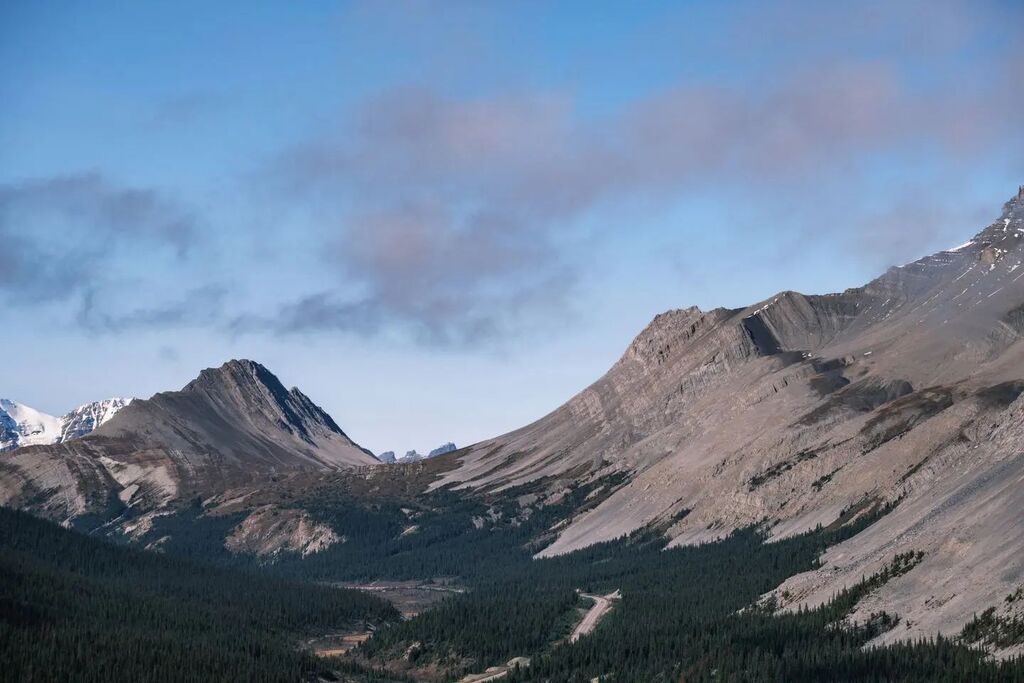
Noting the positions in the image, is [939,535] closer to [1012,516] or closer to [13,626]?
[1012,516]

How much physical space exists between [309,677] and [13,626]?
38.6m

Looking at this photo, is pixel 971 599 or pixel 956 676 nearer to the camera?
pixel 956 676

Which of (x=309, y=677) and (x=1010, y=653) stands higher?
(x=309, y=677)

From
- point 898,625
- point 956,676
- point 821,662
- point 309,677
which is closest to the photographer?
point 956,676

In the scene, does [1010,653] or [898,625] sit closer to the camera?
[1010,653]

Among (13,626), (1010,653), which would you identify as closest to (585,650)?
(1010,653)

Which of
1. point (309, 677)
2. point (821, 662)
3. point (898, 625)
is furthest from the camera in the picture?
point (309, 677)

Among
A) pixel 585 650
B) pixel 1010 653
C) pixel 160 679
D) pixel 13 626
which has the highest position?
pixel 13 626

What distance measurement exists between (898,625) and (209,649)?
89.9m

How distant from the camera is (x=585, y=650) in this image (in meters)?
199

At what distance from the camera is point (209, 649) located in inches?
7628

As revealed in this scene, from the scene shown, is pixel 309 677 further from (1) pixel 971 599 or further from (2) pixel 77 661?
(1) pixel 971 599

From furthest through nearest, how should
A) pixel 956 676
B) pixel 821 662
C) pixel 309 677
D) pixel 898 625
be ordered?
pixel 309 677 → pixel 898 625 → pixel 821 662 → pixel 956 676

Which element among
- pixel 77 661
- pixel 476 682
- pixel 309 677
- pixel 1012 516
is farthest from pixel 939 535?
pixel 77 661
